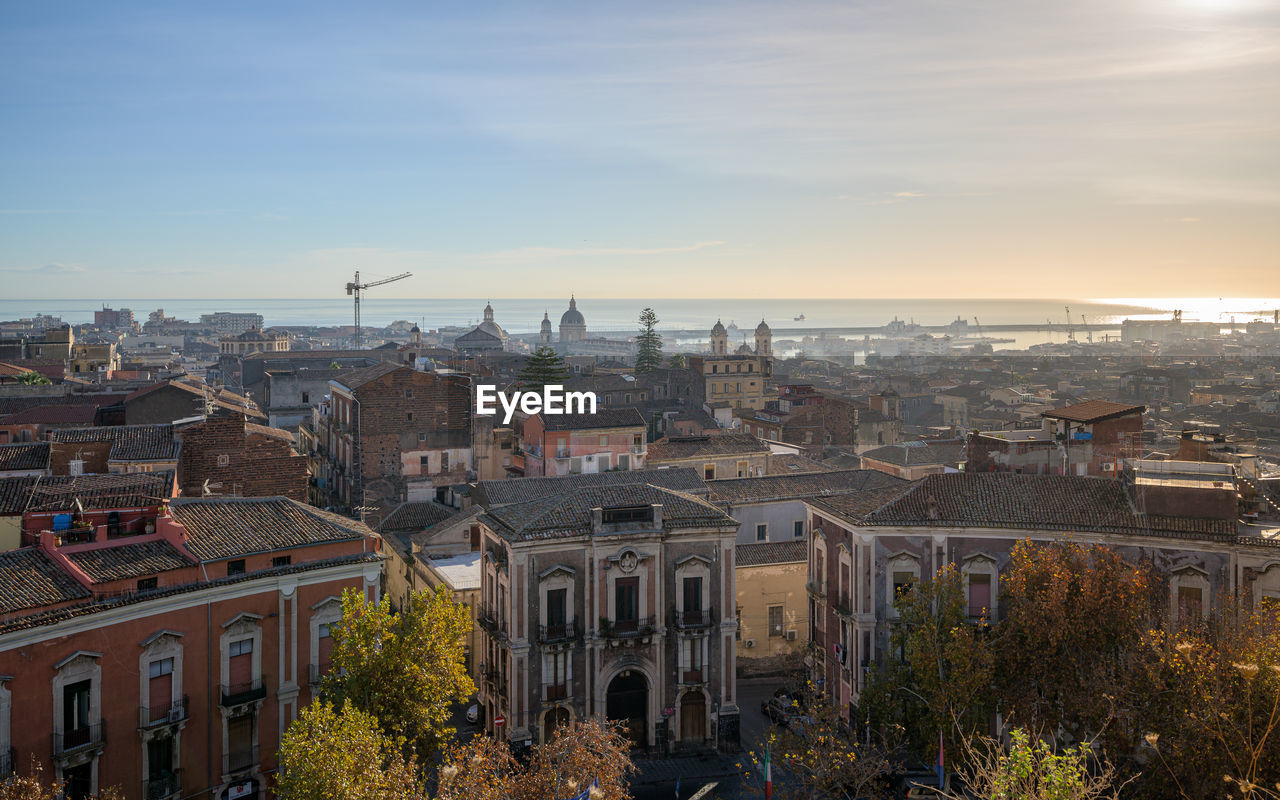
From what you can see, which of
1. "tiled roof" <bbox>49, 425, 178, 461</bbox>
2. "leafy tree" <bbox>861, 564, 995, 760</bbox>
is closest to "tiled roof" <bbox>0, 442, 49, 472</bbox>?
"tiled roof" <bbox>49, 425, 178, 461</bbox>

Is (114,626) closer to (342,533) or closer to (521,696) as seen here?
(342,533)

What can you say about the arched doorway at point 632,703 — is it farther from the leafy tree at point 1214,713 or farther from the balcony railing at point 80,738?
the leafy tree at point 1214,713

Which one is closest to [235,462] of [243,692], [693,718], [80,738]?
[243,692]

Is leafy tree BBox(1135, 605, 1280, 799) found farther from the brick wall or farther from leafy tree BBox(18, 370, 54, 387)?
leafy tree BBox(18, 370, 54, 387)

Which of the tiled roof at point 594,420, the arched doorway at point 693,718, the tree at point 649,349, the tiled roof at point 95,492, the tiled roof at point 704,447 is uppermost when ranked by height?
the tree at point 649,349

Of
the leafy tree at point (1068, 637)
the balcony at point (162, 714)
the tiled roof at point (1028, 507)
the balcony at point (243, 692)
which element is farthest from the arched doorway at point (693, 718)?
the balcony at point (162, 714)

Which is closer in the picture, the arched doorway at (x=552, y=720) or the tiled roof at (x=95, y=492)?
the tiled roof at (x=95, y=492)
